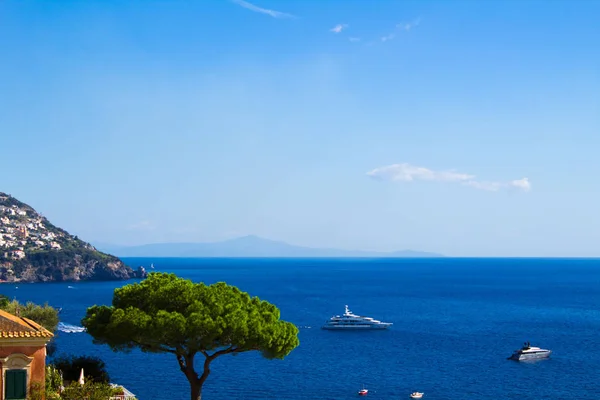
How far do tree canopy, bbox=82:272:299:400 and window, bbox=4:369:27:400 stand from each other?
3975mm

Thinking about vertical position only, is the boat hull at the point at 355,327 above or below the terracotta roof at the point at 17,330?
below

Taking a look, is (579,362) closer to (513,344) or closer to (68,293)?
(513,344)

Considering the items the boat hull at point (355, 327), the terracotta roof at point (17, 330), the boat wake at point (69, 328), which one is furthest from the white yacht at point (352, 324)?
the terracotta roof at point (17, 330)

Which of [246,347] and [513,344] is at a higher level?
[246,347]

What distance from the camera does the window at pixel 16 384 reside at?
1016 inches

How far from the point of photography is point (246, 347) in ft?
96.0

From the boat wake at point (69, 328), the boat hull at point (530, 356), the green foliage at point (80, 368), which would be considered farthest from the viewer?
the boat wake at point (69, 328)

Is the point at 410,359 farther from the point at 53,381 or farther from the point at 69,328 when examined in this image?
the point at 69,328

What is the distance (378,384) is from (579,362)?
87.8 ft

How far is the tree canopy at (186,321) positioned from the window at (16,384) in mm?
3975

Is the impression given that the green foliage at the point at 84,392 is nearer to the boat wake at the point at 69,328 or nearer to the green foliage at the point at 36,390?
the green foliage at the point at 36,390

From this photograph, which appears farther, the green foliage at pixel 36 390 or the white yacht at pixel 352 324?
the white yacht at pixel 352 324

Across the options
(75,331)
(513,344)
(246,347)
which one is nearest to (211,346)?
(246,347)

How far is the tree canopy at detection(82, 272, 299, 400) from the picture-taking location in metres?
27.9
